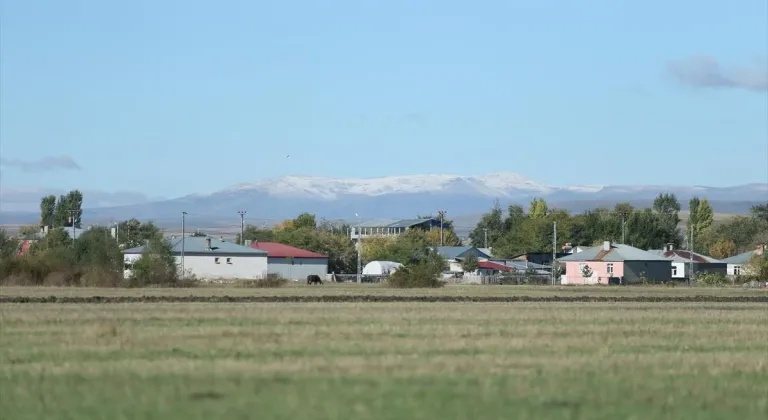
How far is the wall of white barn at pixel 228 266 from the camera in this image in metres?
144

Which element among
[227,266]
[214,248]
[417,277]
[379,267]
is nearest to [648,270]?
[379,267]

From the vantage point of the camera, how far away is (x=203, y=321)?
3803 cm

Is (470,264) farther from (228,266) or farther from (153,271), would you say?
(153,271)

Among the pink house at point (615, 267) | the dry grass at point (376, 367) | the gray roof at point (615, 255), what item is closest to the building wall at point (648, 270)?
the pink house at point (615, 267)

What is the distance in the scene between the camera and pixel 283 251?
166375 millimetres

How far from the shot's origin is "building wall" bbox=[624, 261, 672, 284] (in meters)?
146

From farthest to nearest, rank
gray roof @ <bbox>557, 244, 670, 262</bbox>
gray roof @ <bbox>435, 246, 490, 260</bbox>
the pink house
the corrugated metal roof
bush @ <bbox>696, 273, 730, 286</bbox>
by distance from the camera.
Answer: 1. gray roof @ <bbox>435, 246, 490, 260</bbox>
2. the corrugated metal roof
3. gray roof @ <bbox>557, 244, 670, 262</bbox>
4. the pink house
5. bush @ <bbox>696, 273, 730, 286</bbox>

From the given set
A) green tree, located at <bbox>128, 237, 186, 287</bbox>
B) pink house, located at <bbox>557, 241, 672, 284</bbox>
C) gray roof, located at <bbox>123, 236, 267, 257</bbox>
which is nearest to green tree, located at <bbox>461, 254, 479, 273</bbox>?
pink house, located at <bbox>557, 241, 672, 284</bbox>

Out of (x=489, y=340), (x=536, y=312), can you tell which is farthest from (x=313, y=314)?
(x=489, y=340)

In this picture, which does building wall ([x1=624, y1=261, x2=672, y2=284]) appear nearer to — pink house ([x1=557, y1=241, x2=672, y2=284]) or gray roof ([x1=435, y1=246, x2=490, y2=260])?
pink house ([x1=557, y1=241, x2=672, y2=284])

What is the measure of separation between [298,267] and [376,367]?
138829 millimetres

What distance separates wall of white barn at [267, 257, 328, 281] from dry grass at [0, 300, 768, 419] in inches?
4750

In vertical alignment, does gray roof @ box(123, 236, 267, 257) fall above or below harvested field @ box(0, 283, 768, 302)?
above

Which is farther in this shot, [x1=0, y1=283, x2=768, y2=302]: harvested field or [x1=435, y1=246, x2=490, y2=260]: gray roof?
[x1=435, y1=246, x2=490, y2=260]: gray roof
